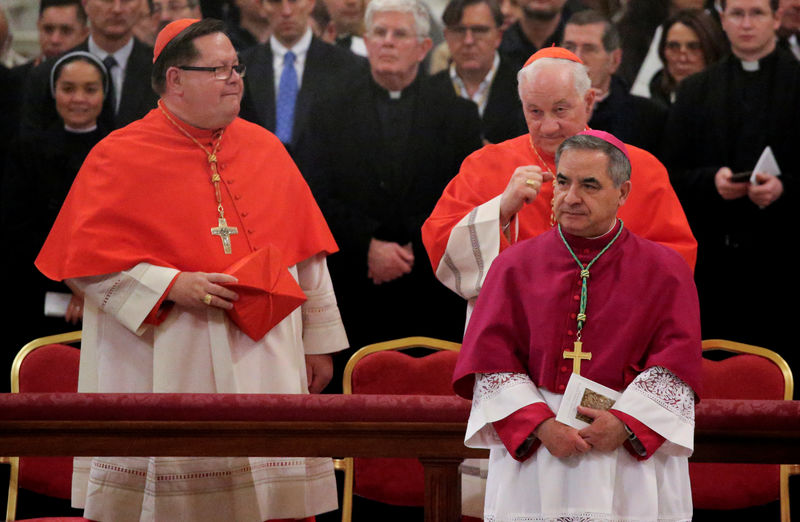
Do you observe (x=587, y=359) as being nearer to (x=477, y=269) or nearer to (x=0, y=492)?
(x=477, y=269)

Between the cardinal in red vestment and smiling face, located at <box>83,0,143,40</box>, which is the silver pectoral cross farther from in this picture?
smiling face, located at <box>83,0,143,40</box>

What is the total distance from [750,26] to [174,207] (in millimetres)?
3253

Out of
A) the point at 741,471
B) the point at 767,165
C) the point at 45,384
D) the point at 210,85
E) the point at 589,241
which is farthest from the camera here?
the point at 767,165

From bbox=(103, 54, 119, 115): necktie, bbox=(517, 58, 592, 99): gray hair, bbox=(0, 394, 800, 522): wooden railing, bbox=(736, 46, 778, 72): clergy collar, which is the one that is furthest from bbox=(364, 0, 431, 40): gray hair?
bbox=(0, 394, 800, 522): wooden railing

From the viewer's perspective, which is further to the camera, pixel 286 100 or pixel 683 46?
pixel 286 100

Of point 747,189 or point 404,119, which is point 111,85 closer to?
point 404,119

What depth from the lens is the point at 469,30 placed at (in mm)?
6012

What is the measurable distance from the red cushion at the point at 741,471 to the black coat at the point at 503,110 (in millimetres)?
1885

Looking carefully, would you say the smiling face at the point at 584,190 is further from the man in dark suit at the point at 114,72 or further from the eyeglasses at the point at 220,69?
the man in dark suit at the point at 114,72

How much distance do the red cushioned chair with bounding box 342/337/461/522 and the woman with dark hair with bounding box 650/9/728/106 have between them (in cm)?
208

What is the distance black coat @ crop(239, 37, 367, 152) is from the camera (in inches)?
238

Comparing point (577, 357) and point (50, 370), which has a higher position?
point (577, 357)

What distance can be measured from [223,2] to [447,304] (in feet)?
6.83

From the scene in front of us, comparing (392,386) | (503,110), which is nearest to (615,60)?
(503,110)
